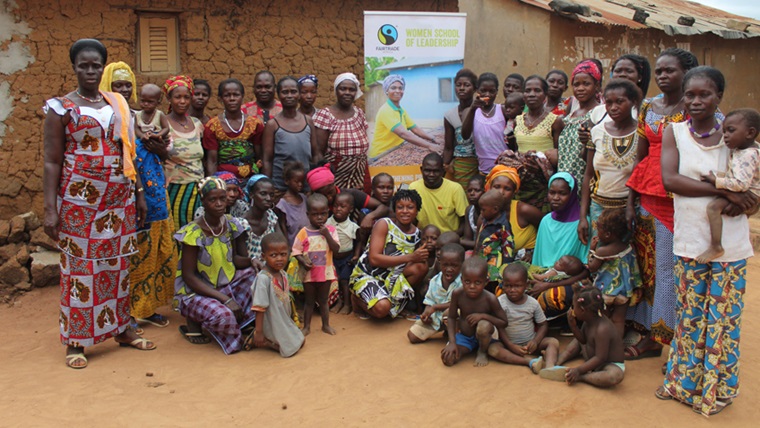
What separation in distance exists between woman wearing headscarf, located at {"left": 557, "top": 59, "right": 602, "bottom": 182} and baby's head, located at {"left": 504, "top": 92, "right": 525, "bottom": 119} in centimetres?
82

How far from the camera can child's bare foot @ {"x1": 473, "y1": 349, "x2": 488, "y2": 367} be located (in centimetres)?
434

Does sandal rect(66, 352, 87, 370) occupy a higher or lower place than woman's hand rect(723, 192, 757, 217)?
lower

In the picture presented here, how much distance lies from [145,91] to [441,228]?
2553 mm

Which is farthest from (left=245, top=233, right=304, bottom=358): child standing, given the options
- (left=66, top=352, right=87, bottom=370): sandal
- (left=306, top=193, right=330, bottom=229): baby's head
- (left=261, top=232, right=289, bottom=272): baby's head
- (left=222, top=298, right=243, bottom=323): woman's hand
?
(left=66, top=352, right=87, bottom=370): sandal

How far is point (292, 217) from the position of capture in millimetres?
5402

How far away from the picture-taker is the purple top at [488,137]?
582 cm

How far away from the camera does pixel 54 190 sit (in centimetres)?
416

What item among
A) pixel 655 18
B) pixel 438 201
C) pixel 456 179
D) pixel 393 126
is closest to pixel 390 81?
pixel 393 126

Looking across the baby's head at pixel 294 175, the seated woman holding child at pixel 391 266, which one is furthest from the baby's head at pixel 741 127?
the baby's head at pixel 294 175

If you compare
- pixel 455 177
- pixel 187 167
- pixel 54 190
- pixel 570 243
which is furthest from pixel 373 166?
pixel 54 190

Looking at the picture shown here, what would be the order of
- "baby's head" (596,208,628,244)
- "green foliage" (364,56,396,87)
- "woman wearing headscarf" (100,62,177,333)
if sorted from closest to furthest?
"baby's head" (596,208,628,244) → "woman wearing headscarf" (100,62,177,333) → "green foliage" (364,56,396,87)

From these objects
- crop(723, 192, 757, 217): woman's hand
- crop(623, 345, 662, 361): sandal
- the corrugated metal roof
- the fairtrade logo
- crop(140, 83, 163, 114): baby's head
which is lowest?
crop(623, 345, 662, 361): sandal

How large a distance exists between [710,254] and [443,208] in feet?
8.10

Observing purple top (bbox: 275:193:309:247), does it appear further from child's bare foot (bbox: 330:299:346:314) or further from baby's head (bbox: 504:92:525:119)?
baby's head (bbox: 504:92:525:119)
